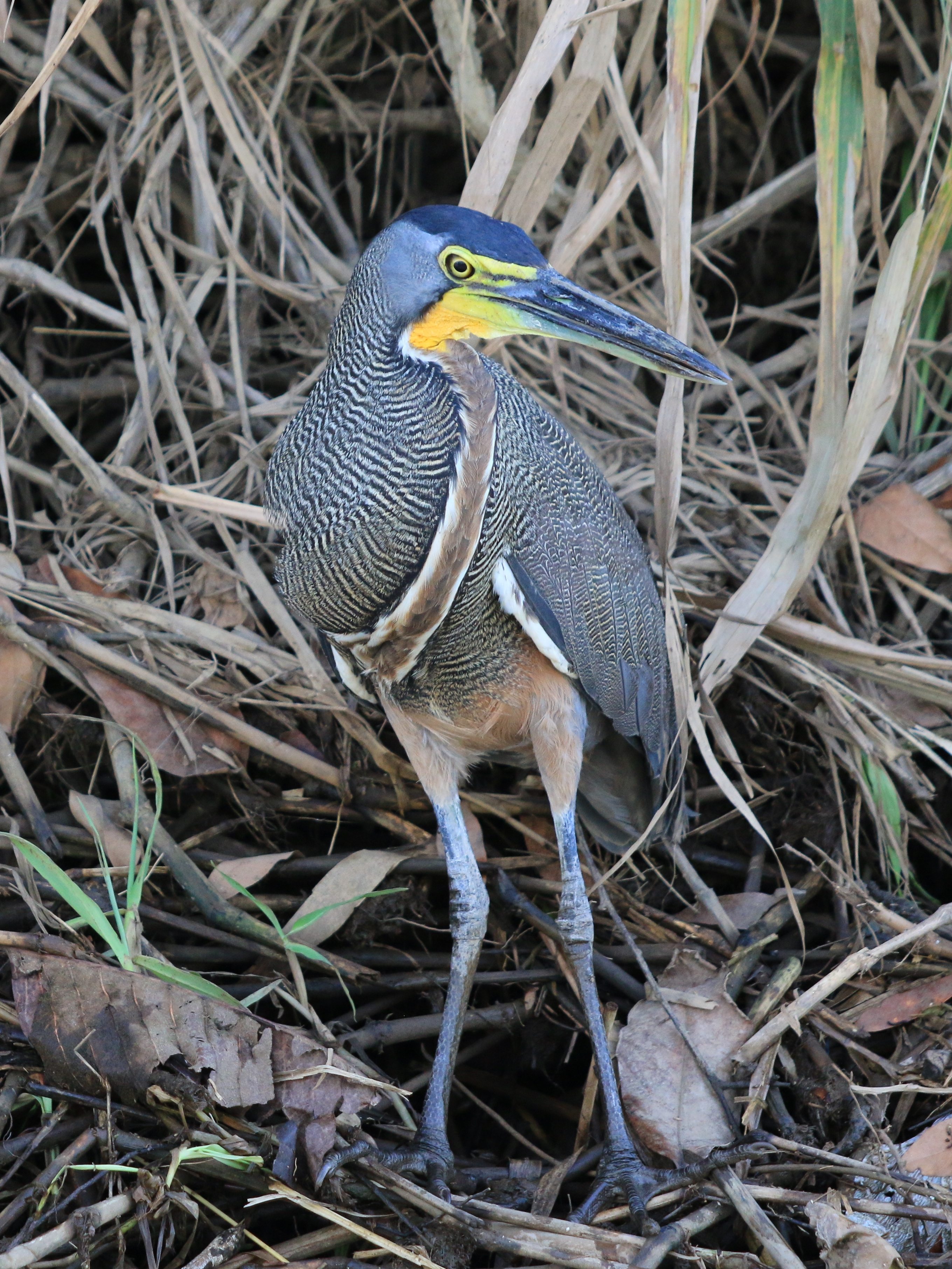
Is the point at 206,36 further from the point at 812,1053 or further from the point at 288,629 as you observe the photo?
the point at 812,1053

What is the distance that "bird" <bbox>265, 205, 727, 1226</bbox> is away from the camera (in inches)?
86.1

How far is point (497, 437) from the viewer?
234cm

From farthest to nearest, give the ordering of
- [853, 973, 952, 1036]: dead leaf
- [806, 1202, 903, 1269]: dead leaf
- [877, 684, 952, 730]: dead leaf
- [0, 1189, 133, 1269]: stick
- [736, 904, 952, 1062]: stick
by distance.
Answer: [877, 684, 952, 730]: dead leaf, [853, 973, 952, 1036]: dead leaf, [736, 904, 952, 1062]: stick, [806, 1202, 903, 1269]: dead leaf, [0, 1189, 133, 1269]: stick

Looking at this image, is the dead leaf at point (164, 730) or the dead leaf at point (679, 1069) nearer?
the dead leaf at point (679, 1069)

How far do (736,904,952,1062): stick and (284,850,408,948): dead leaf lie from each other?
2.67 feet

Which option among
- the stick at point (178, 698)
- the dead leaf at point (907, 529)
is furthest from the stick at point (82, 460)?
the dead leaf at point (907, 529)

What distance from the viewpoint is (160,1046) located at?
6.98 feet

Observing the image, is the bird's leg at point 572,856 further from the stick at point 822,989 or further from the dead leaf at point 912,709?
the dead leaf at point 912,709

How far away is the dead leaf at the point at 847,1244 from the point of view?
6.34 ft

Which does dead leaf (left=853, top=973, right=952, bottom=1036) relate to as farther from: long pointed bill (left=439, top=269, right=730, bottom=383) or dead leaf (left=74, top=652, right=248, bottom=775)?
dead leaf (left=74, top=652, right=248, bottom=775)

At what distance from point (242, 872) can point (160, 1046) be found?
0.57 meters

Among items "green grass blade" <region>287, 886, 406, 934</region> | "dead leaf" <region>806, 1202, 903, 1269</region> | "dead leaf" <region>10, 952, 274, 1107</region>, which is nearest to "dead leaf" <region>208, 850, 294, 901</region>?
"green grass blade" <region>287, 886, 406, 934</region>

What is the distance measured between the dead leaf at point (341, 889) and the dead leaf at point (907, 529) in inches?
57.8

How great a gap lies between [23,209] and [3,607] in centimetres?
120
